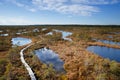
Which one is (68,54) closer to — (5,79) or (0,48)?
(5,79)

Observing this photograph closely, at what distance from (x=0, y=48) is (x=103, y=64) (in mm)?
38013

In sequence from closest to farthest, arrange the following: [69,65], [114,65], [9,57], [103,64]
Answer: [114,65] → [103,64] → [69,65] → [9,57]

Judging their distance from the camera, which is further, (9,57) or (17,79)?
(9,57)

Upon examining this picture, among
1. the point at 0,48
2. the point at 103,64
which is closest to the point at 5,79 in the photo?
the point at 103,64

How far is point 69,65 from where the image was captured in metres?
33.9

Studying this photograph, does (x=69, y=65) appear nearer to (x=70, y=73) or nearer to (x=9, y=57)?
(x=70, y=73)

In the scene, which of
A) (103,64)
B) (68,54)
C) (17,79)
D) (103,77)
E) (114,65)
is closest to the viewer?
(103,77)

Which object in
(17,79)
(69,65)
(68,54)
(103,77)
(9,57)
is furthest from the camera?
(68,54)

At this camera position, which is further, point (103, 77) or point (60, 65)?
point (60, 65)

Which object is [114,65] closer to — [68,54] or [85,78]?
[85,78]

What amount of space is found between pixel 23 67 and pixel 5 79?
24.2 ft

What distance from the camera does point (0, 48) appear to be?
5431 cm

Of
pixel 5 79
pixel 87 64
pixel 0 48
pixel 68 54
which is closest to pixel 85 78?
pixel 87 64

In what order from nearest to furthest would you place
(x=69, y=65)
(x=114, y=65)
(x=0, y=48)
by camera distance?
1. (x=114, y=65)
2. (x=69, y=65)
3. (x=0, y=48)
